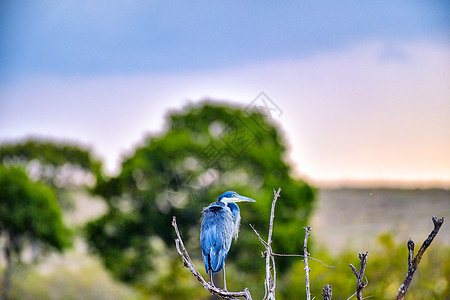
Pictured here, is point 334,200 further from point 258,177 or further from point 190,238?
point 190,238

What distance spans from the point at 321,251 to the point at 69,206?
8.94 meters

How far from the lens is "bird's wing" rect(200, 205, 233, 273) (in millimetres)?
3303

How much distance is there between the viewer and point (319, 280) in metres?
13.2

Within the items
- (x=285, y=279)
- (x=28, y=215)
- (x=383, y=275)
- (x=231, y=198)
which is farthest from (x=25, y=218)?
(x=231, y=198)

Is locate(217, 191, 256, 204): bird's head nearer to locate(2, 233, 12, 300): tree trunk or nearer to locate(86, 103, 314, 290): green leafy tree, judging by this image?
locate(86, 103, 314, 290): green leafy tree

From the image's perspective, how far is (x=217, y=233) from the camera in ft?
11.1

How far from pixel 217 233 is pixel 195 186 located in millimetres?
9892

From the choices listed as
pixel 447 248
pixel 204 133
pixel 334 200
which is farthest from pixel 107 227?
pixel 447 248

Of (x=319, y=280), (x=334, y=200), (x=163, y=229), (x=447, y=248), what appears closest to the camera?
(x=447, y=248)

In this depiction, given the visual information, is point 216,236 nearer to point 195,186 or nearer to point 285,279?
point 195,186

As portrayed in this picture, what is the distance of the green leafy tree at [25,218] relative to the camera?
14211 millimetres

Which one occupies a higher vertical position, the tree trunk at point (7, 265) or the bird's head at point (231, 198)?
the tree trunk at point (7, 265)

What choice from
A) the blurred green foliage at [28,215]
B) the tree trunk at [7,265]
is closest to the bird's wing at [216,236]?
the blurred green foliage at [28,215]

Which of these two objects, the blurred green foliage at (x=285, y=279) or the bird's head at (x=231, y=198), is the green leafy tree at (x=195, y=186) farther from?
the bird's head at (x=231, y=198)
